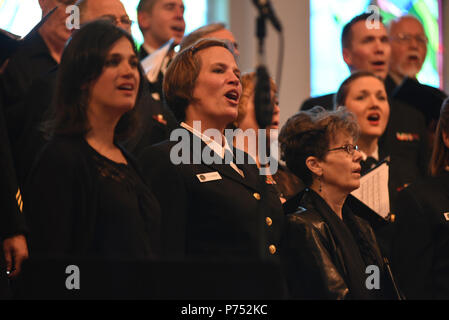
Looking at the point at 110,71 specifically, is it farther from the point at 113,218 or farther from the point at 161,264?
the point at 161,264

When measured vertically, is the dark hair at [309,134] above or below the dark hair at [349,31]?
below

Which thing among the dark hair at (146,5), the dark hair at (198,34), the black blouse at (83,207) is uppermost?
the dark hair at (146,5)

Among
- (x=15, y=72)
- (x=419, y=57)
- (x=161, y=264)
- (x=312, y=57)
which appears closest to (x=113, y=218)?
(x=161, y=264)

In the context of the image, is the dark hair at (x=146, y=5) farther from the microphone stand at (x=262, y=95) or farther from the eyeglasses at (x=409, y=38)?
the microphone stand at (x=262, y=95)

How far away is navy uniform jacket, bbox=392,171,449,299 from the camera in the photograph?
3105mm

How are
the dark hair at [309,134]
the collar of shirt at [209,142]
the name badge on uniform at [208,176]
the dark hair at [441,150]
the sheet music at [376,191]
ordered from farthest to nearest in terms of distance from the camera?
the dark hair at [441,150]
the sheet music at [376,191]
the dark hair at [309,134]
the collar of shirt at [209,142]
the name badge on uniform at [208,176]

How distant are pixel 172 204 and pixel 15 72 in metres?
0.92

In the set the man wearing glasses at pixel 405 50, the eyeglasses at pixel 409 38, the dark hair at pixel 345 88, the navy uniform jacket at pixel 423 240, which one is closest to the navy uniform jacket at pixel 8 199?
the navy uniform jacket at pixel 423 240

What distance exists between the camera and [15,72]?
2867 millimetres

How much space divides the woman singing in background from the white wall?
3.61 metres

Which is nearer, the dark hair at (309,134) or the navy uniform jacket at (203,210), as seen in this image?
the navy uniform jacket at (203,210)

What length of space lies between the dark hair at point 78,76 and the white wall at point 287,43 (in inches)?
142

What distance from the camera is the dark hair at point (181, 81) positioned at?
2781 mm

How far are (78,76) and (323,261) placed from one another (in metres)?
1.07
